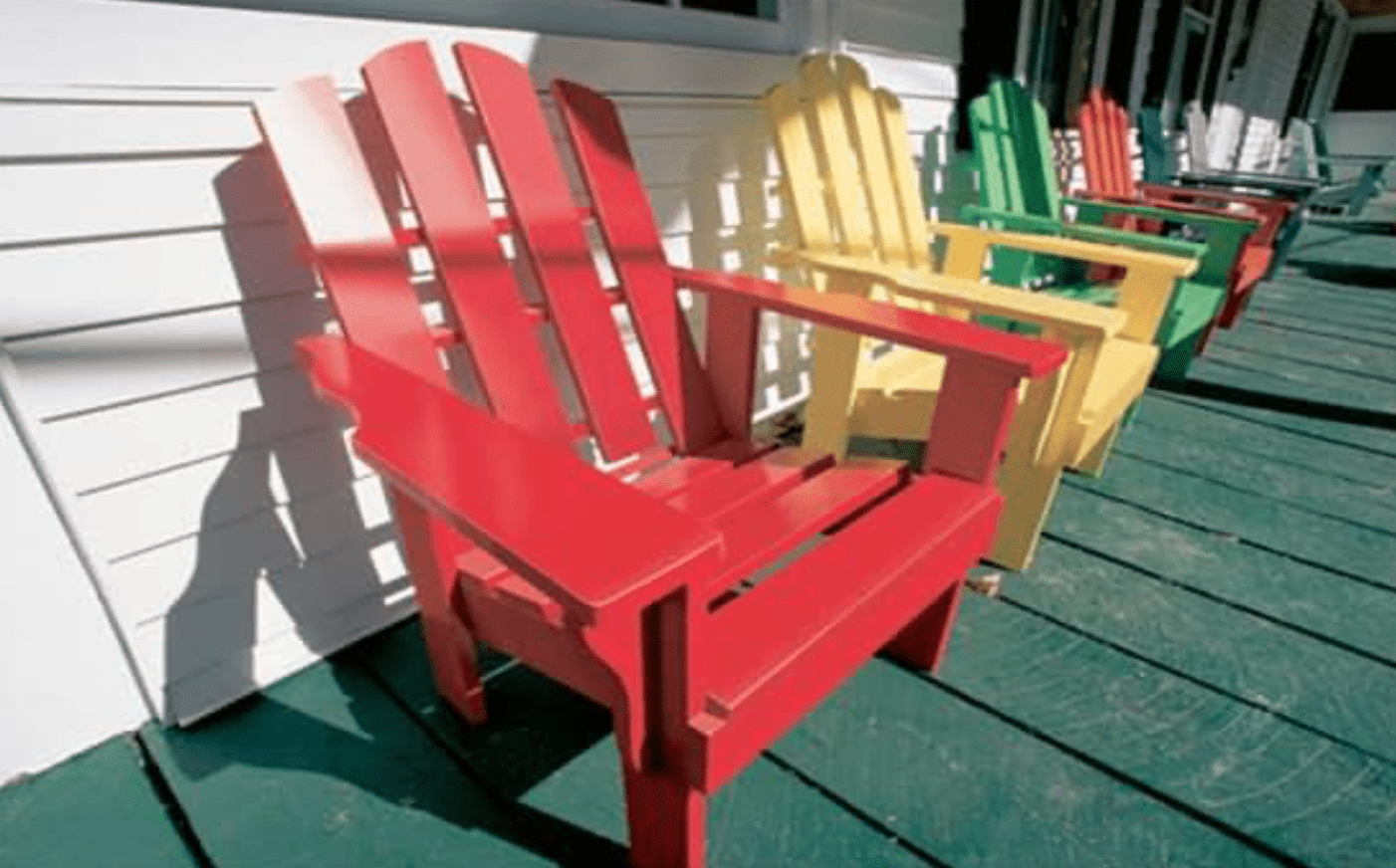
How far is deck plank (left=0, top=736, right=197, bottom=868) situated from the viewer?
114 centimetres

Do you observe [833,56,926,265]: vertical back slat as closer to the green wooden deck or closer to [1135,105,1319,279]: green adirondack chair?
the green wooden deck

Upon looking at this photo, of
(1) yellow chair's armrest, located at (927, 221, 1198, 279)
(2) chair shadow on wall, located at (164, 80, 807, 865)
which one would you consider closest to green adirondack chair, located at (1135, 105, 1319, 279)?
(1) yellow chair's armrest, located at (927, 221, 1198, 279)

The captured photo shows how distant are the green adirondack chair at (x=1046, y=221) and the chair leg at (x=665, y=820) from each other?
2275mm

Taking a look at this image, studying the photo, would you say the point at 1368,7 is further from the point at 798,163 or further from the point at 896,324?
the point at 896,324

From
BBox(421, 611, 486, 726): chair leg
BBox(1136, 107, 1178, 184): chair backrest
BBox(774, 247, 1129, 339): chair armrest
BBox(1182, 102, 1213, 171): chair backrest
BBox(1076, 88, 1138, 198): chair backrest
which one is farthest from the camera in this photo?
BBox(1182, 102, 1213, 171): chair backrest

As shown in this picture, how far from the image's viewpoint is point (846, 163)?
80.9 inches

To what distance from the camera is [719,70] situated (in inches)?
75.8

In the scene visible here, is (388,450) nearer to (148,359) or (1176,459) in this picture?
(148,359)

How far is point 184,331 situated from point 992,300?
5.07 ft

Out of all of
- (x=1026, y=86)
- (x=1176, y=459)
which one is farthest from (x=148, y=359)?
(x=1026, y=86)

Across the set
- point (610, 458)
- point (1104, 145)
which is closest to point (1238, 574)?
point (610, 458)

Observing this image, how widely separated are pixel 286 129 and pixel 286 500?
69 centimetres

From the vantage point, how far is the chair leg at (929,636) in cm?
141

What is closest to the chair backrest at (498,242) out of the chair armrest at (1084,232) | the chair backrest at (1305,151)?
the chair armrest at (1084,232)
